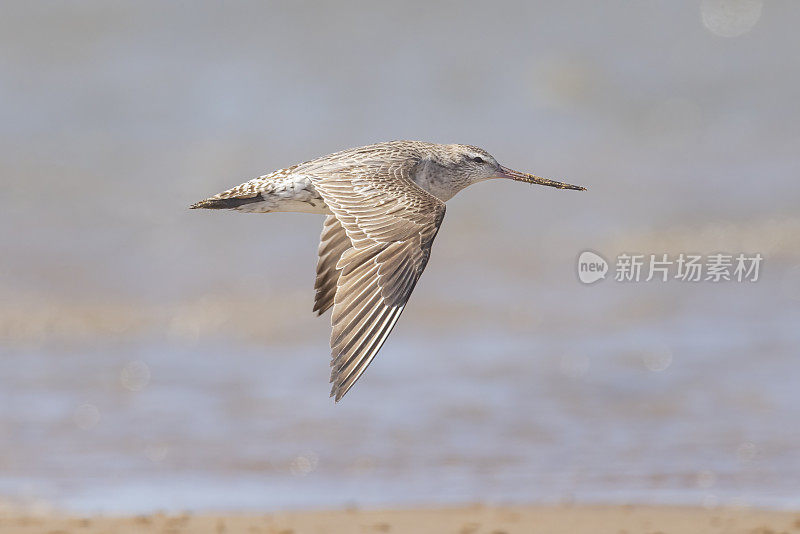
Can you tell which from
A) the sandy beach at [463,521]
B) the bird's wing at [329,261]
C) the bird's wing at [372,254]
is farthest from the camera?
the sandy beach at [463,521]

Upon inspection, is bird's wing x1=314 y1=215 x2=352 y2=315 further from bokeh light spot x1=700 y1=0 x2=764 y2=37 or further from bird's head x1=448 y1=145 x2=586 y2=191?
bokeh light spot x1=700 y1=0 x2=764 y2=37

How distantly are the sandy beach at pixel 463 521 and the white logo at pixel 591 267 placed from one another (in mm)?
4254

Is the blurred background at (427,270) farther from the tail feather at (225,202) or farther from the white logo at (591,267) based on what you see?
the tail feather at (225,202)

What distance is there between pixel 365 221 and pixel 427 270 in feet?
18.1

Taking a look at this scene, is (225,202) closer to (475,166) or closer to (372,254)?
(372,254)

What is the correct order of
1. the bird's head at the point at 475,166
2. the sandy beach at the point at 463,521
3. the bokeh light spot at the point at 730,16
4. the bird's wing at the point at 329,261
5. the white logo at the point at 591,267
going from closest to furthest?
the bird's wing at the point at 329,261 < the sandy beach at the point at 463,521 < the bird's head at the point at 475,166 < the white logo at the point at 591,267 < the bokeh light spot at the point at 730,16

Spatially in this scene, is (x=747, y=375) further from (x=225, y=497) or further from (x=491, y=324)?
(x=225, y=497)

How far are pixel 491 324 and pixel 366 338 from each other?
4930 millimetres

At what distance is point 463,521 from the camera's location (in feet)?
18.6

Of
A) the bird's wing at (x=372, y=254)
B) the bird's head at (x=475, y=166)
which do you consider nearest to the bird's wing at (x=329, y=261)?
the bird's wing at (x=372, y=254)

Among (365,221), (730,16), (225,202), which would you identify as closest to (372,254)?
(365,221)

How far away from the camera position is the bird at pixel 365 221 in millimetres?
4242

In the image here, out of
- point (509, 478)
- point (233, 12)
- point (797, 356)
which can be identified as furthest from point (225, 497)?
point (233, 12)

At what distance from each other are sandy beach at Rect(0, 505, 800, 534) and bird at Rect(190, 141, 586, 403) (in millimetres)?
1101
